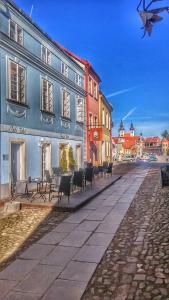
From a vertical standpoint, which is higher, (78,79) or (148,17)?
(78,79)

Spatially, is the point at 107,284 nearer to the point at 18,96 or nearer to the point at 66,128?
the point at 18,96

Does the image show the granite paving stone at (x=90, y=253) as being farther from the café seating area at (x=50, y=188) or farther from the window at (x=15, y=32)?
the window at (x=15, y=32)

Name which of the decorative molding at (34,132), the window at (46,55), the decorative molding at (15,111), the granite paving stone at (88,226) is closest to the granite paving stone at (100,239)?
the granite paving stone at (88,226)

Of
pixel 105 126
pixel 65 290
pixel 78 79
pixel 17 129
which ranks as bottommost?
pixel 65 290

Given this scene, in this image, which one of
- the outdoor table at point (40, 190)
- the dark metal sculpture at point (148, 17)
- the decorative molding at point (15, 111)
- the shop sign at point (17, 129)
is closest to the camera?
the dark metal sculpture at point (148, 17)

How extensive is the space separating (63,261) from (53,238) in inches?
60.3

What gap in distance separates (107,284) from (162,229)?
3476 millimetres

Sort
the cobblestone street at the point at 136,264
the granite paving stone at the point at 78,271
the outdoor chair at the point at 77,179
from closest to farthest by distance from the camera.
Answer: the cobblestone street at the point at 136,264, the granite paving stone at the point at 78,271, the outdoor chair at the point at 77,179

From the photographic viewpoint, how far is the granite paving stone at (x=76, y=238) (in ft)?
23.3

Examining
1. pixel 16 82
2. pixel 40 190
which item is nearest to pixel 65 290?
pixel 40 190

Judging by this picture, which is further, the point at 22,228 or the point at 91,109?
the point at 91,109

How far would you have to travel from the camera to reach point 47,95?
17.1 meters

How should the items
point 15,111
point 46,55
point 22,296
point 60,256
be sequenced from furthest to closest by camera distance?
point 46,55 < point 15,111 < point 60,256 < point 22,296

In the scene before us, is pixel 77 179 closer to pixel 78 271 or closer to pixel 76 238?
pixel 76 238
